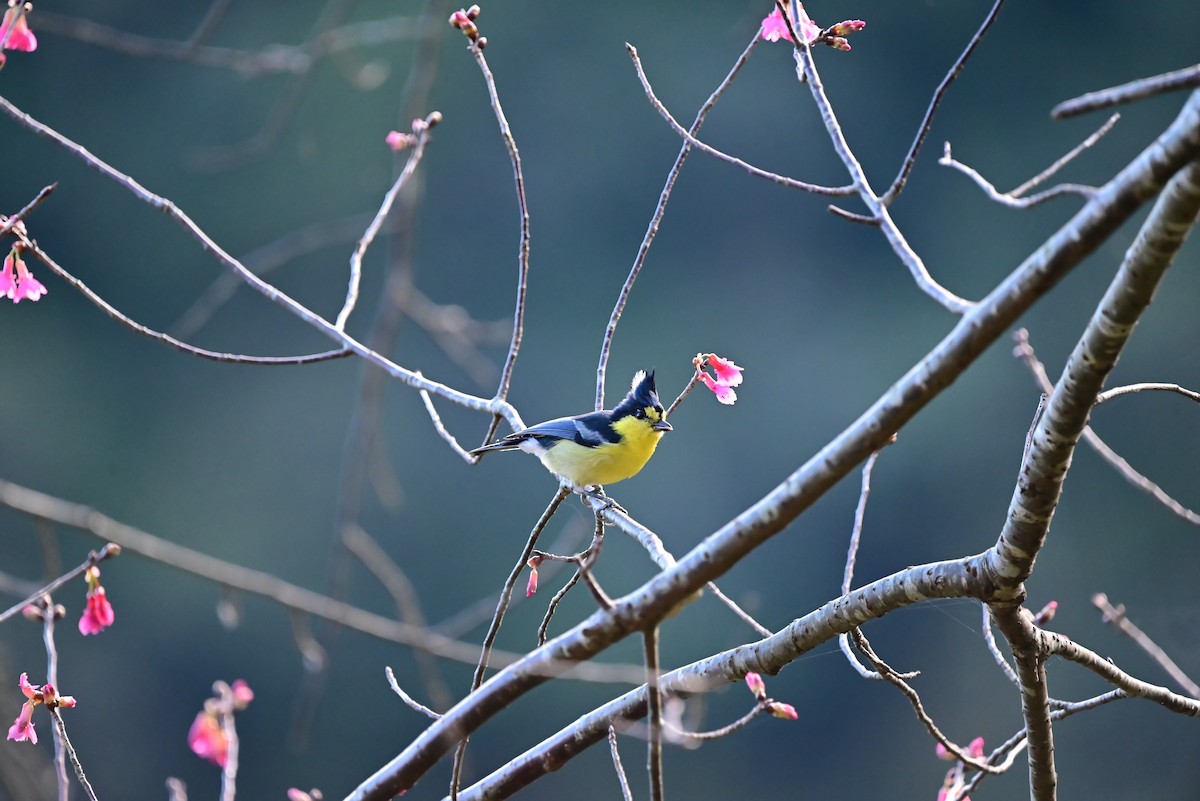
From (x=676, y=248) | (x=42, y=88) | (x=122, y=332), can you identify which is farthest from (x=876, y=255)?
(x=42, y=88)

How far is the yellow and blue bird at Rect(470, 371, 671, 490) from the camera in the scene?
2.73 meters

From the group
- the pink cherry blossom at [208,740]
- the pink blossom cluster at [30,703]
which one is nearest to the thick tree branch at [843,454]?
the pink cherry blossom at [208,740]

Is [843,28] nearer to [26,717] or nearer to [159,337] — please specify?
[159,337]

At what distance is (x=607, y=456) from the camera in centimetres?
274

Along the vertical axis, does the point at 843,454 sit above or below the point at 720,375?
below

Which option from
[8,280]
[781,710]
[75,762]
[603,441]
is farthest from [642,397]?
[75,762]

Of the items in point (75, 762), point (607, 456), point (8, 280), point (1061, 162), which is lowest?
point (75, 762)

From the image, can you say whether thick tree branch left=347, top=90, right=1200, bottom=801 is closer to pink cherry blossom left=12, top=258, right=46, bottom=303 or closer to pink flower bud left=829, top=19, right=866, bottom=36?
pink flower bud left=829, top=19, right=866, bottom=36

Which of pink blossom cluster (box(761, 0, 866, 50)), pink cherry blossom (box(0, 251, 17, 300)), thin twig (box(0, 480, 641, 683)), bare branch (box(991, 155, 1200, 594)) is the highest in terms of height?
pink blossom cluster (box(761, 0, 866, 50))

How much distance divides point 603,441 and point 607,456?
0.16ft

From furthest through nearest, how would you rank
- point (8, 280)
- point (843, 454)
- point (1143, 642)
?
1. point (1143, 642)
2. point (8, 280)
3. point (843, 454)

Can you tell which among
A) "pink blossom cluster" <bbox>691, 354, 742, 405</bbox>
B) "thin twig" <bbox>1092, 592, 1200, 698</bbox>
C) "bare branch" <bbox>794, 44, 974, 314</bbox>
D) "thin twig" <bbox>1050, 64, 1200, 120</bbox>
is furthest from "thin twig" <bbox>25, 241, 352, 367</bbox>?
"thin twig" <bbox>1092, 592, 1200, 698</bbox>

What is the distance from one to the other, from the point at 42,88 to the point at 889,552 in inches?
→ 245

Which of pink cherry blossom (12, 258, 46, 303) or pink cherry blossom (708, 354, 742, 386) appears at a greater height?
pink cherry blossom (708, 354, 742, 386)
